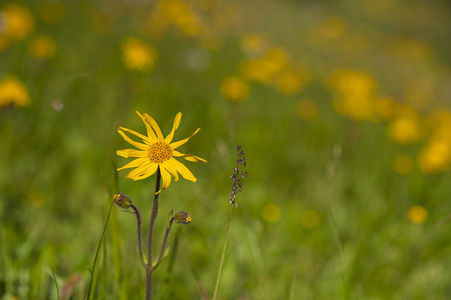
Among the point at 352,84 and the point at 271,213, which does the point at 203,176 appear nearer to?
the point at 271,213

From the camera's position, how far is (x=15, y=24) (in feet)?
10.6

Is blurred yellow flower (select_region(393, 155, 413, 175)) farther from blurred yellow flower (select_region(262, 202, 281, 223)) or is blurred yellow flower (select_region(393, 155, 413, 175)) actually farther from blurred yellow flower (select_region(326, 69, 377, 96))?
blurred yellow flower (select_region(262, 202, 281, 223))

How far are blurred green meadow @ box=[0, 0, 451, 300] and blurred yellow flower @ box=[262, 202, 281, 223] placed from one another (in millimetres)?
13

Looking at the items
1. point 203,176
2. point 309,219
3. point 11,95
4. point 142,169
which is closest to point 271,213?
point 309,219

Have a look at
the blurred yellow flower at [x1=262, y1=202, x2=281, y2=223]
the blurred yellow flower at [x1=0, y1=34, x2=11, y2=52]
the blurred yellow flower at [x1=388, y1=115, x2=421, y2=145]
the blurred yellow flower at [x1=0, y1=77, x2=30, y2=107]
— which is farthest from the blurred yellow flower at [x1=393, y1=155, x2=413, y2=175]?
the blurred yellow flower at [x1=0, y1=34, x2=11, y2=52]

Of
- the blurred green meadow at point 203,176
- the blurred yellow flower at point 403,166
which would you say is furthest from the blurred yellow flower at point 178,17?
the blurred yellow flower at point 403,166

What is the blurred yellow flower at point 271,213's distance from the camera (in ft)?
8.29

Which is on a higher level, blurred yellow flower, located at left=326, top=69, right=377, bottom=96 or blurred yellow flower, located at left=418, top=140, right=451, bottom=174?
blurred yellow flower, located at left=326, top=69, right=377, bottom=96

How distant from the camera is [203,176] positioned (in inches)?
111

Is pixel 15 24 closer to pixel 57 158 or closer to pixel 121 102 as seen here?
pixel 121 102

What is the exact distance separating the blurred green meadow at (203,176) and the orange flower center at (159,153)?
0.54 ft

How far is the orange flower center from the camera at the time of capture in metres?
1.07

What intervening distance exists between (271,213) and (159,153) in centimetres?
164

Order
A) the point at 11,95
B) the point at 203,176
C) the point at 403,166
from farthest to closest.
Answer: the point at 403,166
the point at 203,176
the point at 11,95
